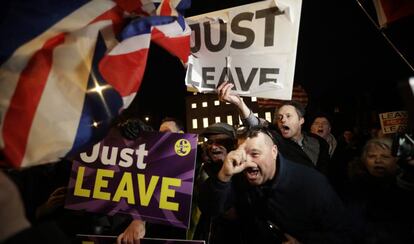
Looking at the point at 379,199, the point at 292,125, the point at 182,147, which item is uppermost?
the point at 292,125

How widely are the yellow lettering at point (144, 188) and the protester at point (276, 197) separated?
1.99 ft

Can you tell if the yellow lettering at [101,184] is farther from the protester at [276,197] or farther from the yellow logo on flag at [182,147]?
the protester at [276,197]

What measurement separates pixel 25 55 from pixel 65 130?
0.68 metres

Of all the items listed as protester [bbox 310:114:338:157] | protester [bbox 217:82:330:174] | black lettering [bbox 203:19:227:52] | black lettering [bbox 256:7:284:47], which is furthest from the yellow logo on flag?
protester [bbox 310:114:338:157]

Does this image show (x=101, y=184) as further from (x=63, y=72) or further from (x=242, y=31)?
(x=242, y=31)


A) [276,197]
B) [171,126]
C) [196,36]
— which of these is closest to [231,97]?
[196,36]

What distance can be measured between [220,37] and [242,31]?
291mm

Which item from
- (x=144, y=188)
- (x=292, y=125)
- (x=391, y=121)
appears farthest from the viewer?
(x=391, y=121)

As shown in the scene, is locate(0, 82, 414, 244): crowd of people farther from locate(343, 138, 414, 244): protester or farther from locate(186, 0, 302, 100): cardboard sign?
locate(186, 0, 302, 100): cardboard sign

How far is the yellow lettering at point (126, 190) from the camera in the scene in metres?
3.50

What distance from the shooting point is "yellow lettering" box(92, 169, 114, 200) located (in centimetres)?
356

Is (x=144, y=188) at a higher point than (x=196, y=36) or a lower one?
lower

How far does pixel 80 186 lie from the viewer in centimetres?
364

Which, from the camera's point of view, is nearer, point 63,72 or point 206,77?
point 63,72
